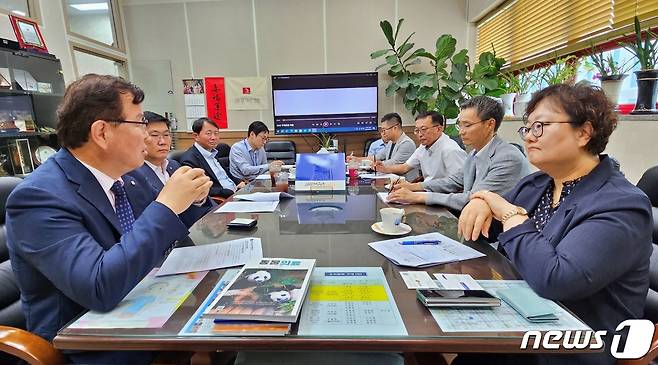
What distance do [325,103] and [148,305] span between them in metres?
4.36

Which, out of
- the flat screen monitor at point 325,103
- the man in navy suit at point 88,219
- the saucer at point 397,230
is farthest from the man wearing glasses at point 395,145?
the man in navy suit at point 88,219

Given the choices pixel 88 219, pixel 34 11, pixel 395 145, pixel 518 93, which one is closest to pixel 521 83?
pixel 518 93

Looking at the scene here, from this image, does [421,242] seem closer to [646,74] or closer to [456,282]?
[456,282]

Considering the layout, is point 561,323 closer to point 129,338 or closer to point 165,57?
point 129,338

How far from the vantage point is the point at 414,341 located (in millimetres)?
612

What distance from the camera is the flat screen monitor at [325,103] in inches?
189

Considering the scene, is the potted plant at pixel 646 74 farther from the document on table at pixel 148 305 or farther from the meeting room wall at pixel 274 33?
the meeting room wall at pixel 274 33

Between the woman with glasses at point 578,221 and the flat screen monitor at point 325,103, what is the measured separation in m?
3.87

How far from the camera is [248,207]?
161 cm

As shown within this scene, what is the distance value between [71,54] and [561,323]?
4902mm

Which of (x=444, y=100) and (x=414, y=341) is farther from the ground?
(x=444, y=100)

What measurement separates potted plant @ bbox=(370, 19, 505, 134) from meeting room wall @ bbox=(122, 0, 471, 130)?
0.27 meters

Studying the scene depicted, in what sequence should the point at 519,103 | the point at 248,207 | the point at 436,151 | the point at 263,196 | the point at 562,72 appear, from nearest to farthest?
the point at 248,207, the point at 263,196, the point at 562,72, the point at 436,151, the point at 519,103

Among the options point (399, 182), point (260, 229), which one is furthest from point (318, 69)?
point (260, 229)
